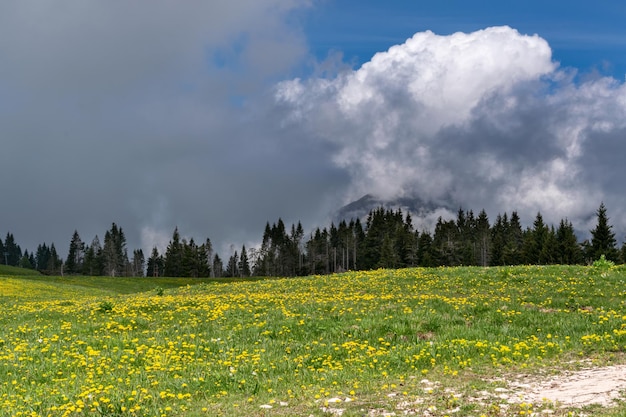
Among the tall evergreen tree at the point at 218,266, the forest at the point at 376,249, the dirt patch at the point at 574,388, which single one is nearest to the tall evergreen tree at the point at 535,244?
the forest at the point at 376,249

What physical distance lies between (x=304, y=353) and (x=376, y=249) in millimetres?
121224

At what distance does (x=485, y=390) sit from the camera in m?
9.86

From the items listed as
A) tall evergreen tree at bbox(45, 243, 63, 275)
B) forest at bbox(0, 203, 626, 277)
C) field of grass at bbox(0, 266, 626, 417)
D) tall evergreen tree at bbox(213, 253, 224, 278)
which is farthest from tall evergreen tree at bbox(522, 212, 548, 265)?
tall evergreen tree at bbox(45, 243, 63, 275)

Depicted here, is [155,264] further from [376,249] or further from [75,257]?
[376,249]

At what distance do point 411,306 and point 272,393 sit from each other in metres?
11.1

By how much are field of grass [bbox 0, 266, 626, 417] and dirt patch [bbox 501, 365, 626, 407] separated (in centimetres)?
42

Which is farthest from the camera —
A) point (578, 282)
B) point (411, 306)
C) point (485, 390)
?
point (578, 282)

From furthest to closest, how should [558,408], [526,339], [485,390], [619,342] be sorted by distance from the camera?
[526,339] < [619,342] < [485,390] < [558,408]

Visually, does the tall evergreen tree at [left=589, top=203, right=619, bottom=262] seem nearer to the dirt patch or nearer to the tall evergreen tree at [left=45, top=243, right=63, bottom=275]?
the dirt patch

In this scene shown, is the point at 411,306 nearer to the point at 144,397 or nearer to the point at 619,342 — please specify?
the point at 619,342

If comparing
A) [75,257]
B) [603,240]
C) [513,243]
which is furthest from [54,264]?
[603,240]

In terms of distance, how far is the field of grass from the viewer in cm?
964

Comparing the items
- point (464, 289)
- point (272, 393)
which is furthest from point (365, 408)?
point (464, 289)

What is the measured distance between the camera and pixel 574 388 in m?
9.84
